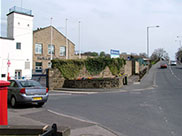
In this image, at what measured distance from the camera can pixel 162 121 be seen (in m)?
7.98

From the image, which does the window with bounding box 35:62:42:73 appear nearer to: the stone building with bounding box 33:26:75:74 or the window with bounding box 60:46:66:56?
the stone building with bounding box 33:26:75:74

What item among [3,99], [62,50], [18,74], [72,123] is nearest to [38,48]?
[62,50]

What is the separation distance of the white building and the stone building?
5.20 meters

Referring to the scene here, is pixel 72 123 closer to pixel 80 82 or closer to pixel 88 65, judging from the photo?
pixel 80 82

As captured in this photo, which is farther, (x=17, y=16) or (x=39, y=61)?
(x=39, y=61)

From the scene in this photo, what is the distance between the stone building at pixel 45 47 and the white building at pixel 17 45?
205 inches

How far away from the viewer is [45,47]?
46094mm

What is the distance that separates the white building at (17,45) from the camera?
114 feet

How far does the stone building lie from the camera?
44.3 metres

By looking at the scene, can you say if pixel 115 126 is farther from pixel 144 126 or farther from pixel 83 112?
pixel 83 112

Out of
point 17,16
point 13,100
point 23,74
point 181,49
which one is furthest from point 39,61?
point 181,49

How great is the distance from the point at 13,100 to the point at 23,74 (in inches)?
1081

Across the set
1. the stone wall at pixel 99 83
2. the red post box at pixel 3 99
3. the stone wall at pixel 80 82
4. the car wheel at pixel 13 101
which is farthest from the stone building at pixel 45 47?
the red post box at pixel 3 99

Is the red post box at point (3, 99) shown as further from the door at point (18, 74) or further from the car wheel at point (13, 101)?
the door at point (18, 74)
